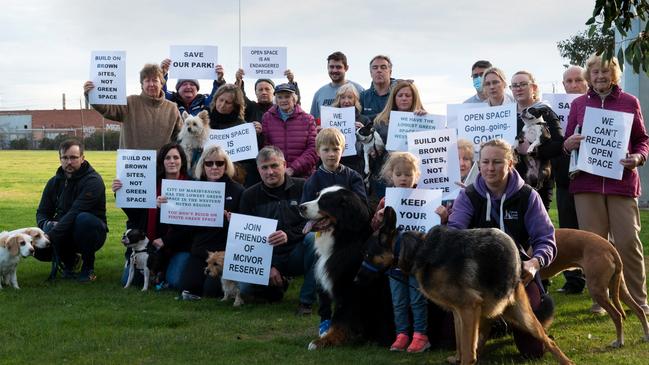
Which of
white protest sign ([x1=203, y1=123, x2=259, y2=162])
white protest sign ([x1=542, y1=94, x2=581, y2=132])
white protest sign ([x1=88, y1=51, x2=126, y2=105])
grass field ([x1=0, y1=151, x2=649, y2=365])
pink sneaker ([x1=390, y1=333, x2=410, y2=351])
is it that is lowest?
grass field ([x1=0, y1=151, x2=649, y2=365])

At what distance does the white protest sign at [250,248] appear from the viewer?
7.70 m

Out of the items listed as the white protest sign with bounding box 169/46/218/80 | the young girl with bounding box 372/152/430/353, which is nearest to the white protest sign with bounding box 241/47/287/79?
the white protest sign with bounding box 169/46/218/80

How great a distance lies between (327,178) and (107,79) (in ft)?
12.4

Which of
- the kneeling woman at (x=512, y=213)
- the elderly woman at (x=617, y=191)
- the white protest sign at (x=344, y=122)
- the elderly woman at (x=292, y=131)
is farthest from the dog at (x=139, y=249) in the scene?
the elderly woman at (x=617, y=191)

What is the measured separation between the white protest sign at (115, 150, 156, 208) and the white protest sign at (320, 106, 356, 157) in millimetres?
2123

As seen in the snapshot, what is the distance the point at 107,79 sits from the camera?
9.29 meters

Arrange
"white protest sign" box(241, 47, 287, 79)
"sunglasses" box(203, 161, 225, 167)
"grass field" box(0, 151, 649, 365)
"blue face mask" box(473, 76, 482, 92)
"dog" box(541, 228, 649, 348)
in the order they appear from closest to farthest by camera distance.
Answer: "grass field" box(0, 151, 649, 365)
"dog" box(541, 228, 649, 348)
"sunglasses" box(203, 161, 225, 167)
"blue face mask" box(473, 76, 482, 92)
"white protest sign" box(241, 47, 287, 79)

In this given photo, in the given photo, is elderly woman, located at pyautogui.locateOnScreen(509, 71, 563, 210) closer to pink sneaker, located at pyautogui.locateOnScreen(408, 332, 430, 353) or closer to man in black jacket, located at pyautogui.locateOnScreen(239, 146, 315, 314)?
pink sneaker, located at pyautogui.locateOnScreen(408, 332, 430, 353)

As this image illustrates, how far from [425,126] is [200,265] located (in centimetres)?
295

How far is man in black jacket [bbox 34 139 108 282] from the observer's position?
9.22m

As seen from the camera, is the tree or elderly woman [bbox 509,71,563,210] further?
elderly woman [bbox 509,71,563,210]

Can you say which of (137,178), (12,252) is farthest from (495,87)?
(12,252)

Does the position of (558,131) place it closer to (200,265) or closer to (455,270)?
(455,270)

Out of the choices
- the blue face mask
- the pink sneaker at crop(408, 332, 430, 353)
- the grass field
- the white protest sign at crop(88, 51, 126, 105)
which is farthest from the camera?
the white protest sign at crop(88, 51, 126, 105)
